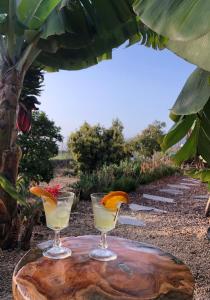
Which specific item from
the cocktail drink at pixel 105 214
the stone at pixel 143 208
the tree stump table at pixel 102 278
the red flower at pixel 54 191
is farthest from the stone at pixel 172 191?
the cocktail drink at pixel 105 214

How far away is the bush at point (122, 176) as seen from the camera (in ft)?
20.9

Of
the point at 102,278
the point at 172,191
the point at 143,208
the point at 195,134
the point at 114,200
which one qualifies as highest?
the point at 195,134

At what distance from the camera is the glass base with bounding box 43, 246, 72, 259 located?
1.68 metres

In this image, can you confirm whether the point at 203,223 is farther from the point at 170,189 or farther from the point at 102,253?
the point at 102,253

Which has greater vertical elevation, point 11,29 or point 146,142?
point 11,29

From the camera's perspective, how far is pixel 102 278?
1.47 m

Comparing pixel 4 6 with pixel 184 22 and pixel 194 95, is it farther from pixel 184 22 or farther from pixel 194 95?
pixel 184 22

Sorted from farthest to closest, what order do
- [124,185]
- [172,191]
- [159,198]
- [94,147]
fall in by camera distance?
[94,147] < [172,191] < [124,185] < [159,198]

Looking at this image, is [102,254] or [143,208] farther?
[143,208]

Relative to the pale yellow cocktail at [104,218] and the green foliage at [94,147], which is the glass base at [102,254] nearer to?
the pale yellow cocktail at [104,218]

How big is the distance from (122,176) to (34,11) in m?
4.73

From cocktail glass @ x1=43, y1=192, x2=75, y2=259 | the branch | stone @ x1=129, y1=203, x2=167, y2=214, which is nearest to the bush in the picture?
stone @ x1=129, y1=203, x2=167, y2=214

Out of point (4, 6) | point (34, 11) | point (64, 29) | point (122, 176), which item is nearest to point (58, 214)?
point (64, 29)

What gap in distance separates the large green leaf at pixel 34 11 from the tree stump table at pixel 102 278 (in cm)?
181
